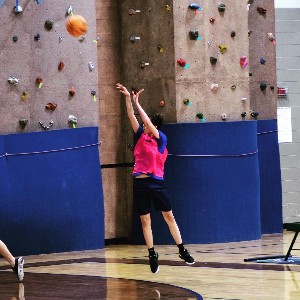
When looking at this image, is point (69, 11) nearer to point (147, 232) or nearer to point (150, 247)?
point (147, 232)

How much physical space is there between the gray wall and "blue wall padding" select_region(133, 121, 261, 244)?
3016 millimetres

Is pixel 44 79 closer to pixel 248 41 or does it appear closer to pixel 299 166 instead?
pixel 248 41

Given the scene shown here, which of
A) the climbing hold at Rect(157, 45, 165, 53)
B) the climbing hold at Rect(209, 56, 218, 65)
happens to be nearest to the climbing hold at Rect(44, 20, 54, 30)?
the climbing hold at Rect(157, 45, 165, 53)

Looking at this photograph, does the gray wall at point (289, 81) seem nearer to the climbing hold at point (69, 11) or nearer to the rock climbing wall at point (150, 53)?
the rock climbing wall at point (150, 53)

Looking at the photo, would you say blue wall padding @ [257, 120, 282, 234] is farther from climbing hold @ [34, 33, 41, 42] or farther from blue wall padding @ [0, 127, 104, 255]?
climbing hold @ [34, 33, 41, 42]

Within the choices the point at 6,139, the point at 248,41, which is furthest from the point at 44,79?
the point at 248,41

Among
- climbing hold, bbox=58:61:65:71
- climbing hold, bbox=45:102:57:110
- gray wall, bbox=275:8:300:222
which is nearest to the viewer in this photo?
climbing hold, bbox=45:102:57:110

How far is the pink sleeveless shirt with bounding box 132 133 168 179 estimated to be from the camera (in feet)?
37.9

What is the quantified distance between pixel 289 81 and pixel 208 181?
4181 mm

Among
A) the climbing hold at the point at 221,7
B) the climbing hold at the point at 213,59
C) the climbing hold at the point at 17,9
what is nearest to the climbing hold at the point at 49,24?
the climbing hold at the point at 17,9

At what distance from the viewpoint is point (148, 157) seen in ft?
37.9

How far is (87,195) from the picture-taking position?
14.9 meters

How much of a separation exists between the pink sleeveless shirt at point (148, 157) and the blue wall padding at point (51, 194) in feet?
10.1

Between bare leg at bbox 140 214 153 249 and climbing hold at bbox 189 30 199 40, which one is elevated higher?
climbing hold at bbox 189 30 199 40
